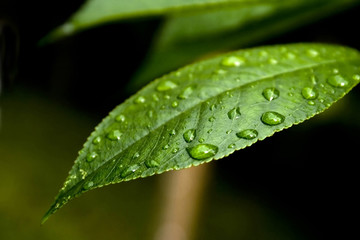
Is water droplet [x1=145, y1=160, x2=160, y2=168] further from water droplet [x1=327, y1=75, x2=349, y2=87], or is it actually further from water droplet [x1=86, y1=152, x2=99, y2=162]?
water droplet [x1=327, y1=75, x2=349, y2=87]

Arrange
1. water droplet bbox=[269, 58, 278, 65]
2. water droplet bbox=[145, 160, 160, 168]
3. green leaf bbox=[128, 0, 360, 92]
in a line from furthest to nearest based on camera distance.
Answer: green leaf bbox=[128, 0, 360, 92]
water droplet bbox=[269, 58, 278, 65]
water droplet bbox=[145, 160, 160, 168]

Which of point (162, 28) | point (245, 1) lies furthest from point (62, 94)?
point (245, 1)

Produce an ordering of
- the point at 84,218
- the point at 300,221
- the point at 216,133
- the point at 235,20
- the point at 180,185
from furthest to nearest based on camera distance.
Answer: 1. the point at 300,221
2. the point at 84,218
3. the point at 180,185
4. the point at 235,20
5. the point at 216,133

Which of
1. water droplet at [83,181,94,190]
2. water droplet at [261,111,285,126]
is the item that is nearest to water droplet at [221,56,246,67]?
water droplet at [261,111,285,126]

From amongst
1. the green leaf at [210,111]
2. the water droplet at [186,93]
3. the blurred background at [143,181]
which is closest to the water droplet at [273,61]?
the green leaf at [210,111]

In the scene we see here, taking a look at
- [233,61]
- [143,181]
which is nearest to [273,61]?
[233,61]

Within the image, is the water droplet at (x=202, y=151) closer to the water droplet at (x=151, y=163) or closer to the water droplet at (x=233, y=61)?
the water droplet at (x=151, y=163)

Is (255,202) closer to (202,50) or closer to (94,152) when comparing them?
(202,50)
